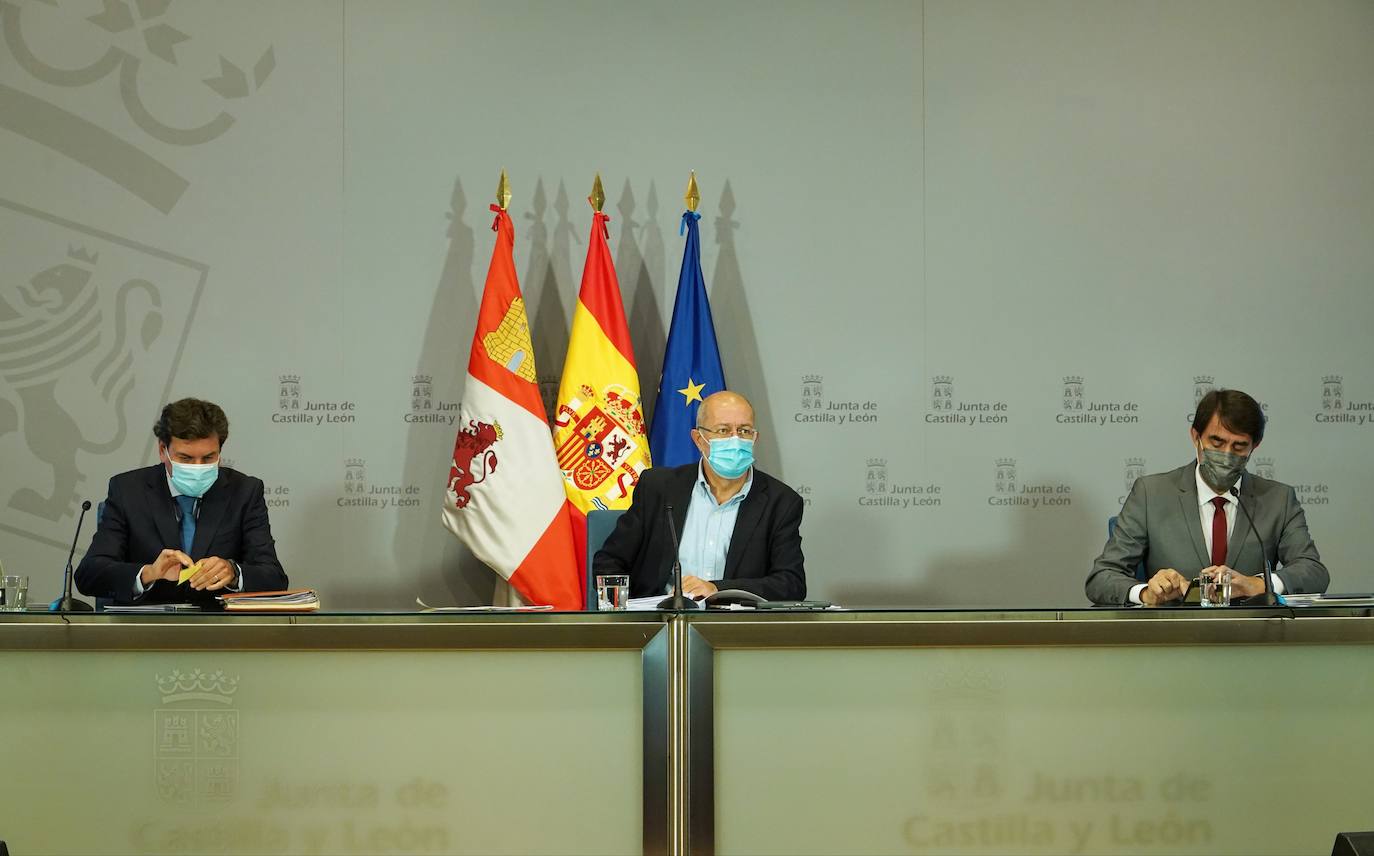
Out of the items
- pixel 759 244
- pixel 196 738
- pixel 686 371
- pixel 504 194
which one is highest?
pixel 504 194

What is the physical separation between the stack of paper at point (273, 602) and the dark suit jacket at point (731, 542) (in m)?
1.11

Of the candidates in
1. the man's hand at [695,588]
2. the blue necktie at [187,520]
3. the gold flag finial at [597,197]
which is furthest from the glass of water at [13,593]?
the gold flag finial at [597,197]

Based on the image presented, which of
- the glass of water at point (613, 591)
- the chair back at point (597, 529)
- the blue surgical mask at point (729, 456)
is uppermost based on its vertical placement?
the blue surgical mask at point (729, 456)

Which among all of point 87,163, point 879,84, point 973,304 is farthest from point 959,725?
point 87,163

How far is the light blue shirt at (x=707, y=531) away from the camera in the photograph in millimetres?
3730

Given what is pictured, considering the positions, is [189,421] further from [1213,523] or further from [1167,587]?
[1213,523]

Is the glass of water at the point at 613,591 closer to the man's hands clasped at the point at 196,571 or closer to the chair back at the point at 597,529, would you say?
the chair back at the point at 597,529

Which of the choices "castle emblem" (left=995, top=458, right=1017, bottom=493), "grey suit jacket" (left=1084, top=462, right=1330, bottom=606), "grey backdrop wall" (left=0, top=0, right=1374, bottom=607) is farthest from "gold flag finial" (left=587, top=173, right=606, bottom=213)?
"grey suit jacket" (left=1084, top=462, right=1330, bottom=606)

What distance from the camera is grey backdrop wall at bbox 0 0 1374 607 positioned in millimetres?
4742

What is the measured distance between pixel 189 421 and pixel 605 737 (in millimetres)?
1871

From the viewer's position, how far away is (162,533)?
364cm

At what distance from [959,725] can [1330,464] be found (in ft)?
10.8

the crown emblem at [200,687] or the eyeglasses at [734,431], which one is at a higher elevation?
the eyeglasses at [734,431]

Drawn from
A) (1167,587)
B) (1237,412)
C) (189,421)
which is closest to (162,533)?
(189,421)
